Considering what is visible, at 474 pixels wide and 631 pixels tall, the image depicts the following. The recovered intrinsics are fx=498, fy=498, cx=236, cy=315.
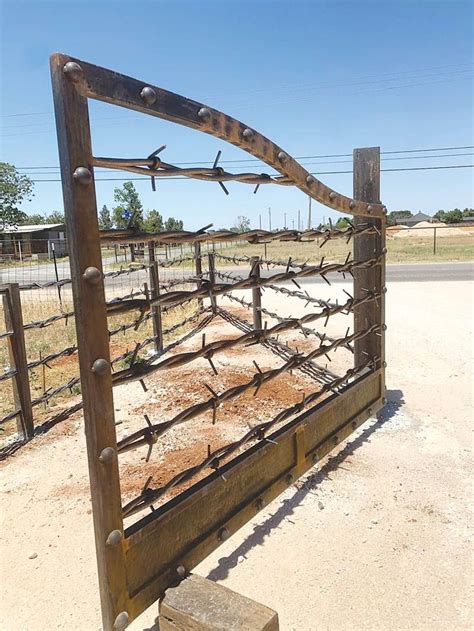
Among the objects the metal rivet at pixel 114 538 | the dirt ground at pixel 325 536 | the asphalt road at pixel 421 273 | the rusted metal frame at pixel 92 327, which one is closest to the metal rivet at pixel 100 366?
the rusted metal frame at pixel 92 327

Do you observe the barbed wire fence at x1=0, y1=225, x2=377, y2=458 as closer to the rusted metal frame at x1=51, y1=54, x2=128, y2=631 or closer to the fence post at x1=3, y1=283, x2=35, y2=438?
the fence post at x1=3, y1=283, x2=35, y2=438

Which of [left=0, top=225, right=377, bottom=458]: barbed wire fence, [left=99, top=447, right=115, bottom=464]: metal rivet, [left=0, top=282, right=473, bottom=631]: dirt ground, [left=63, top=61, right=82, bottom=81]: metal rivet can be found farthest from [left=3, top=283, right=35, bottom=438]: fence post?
[left=63, top=61, right=82, bottom=81]: metal rivet

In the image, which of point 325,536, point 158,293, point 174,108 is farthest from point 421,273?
point 174,108

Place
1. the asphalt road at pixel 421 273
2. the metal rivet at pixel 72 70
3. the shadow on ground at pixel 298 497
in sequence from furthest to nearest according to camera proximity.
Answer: the asphalt road at pixel 421 273, the shadow on ground at pixel 298 497, the metal rivet at pixel 72 70

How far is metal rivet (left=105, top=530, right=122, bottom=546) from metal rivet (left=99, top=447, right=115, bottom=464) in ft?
0.72

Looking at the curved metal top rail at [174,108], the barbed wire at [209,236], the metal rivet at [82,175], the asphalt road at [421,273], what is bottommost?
the asphalt road at [421,273]

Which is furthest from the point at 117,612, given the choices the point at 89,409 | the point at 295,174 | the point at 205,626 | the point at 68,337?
the point at 68,337

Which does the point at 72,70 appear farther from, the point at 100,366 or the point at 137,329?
the point at 137,329

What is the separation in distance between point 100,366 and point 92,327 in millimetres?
114

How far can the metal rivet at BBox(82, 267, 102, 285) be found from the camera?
1340 mm

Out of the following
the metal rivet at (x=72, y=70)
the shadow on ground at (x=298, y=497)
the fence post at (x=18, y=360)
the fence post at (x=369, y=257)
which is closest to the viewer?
the metal rivet at (x=72, y=70)

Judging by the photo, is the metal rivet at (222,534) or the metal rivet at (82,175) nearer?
the metal rivet at (82,175)

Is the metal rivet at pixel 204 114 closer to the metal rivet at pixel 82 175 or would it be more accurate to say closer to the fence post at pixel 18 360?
the metal rivet at pixel 82 175

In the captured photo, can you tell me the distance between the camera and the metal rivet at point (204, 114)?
1.63m
